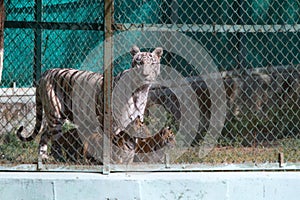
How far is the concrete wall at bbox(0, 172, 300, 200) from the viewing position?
4629 millimetres

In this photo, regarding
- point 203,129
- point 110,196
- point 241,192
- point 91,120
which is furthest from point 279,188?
point 203,129

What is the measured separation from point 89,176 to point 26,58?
396 cm

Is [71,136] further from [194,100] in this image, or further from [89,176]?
[194,100]

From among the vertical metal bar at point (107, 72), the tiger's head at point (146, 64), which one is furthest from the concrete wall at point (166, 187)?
the tiger's head at point (146, 64)

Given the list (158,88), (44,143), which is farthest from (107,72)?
(158,88)

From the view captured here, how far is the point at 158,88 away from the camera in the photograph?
838cm

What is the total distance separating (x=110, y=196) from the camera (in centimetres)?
464

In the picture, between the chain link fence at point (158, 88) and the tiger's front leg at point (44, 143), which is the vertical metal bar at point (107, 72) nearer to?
the chain link fence at point (158, 88)

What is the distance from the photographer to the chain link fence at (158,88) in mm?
6020

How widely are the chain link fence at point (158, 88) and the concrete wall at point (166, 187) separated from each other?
98cm

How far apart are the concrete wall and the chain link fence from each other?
0.98 meters

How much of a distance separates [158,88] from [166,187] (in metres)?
3.81

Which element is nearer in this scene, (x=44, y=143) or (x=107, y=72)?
(x=107, y=72)

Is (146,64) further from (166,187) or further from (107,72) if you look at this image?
(166,187)
